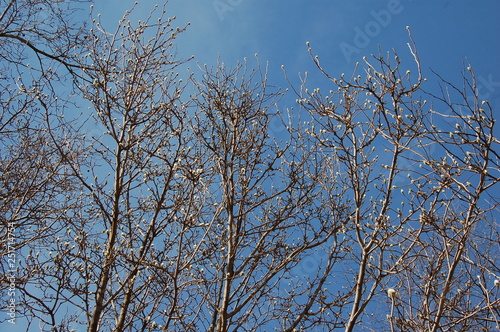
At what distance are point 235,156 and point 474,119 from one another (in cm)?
360

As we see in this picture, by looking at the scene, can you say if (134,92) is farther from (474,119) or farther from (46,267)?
(474,119)

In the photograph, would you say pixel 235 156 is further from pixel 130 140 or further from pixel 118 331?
pixel 118 331

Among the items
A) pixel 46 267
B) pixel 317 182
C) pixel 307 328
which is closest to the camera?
pixel 46 267

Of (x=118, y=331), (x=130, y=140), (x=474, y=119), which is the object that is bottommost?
(x=118, y=331)

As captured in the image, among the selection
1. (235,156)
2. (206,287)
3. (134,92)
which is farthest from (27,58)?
(206,287)

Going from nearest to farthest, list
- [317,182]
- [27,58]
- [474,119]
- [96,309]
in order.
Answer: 1. [474,119]
2. [96,309]
3. [27,58]
4. [317,182]

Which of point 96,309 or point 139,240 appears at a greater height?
point 139,240

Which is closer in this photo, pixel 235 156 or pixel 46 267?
pixel 46 267

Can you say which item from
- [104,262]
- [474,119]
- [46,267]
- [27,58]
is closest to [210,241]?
[104,262]

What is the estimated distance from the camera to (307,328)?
6.05 metres

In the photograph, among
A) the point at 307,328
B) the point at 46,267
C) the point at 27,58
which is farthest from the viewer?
the point at 307,328

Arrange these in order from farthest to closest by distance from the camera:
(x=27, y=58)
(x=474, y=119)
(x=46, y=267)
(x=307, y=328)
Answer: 1. (x=307, y=328)
2. (x=27, y=58)
3. (x=46, y=267)
4. (x=474, y=119)

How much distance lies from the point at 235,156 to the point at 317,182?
1352mm

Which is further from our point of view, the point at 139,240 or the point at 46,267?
the point at 139,240
